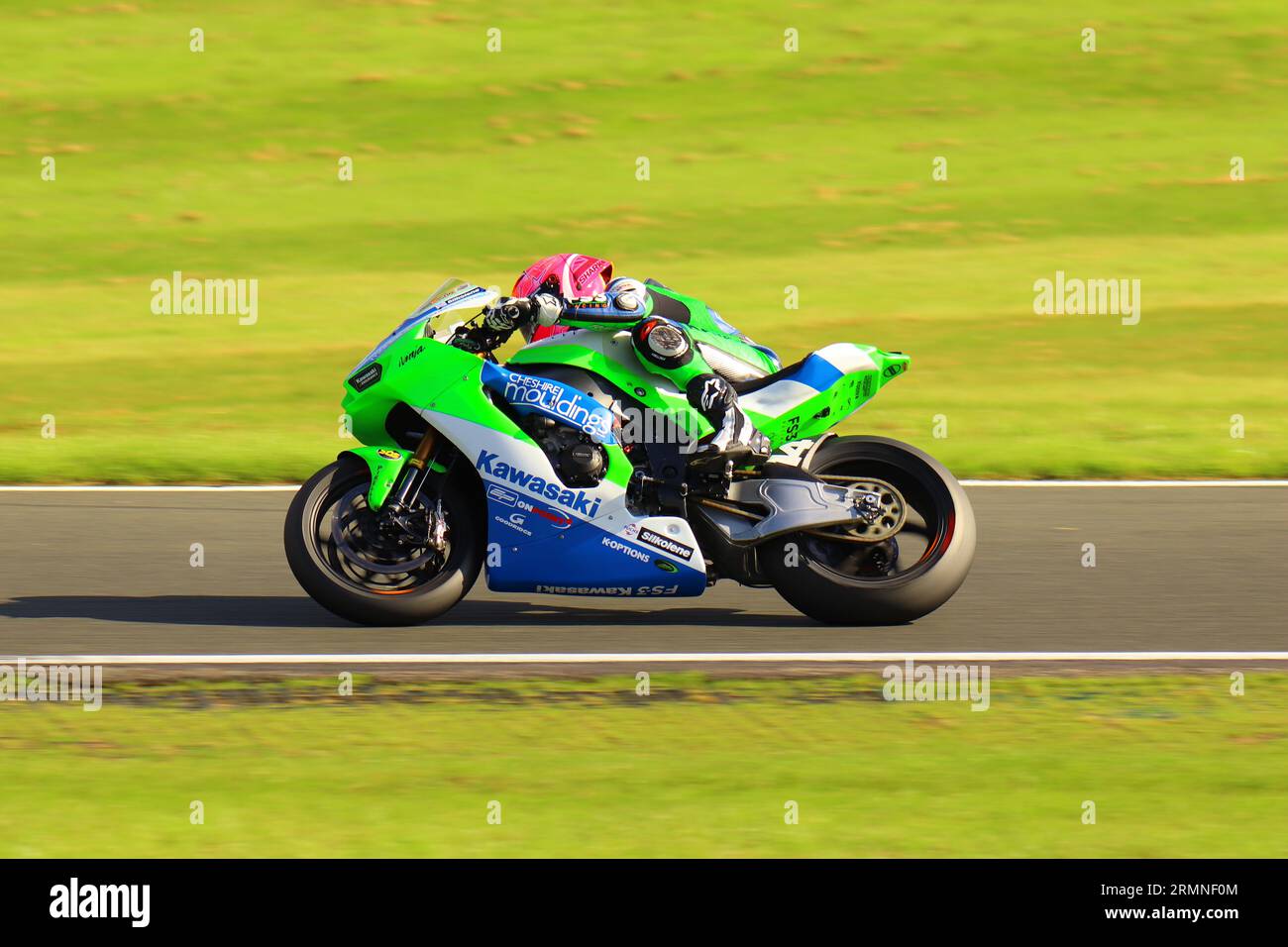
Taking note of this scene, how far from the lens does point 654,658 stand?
7.88 metres

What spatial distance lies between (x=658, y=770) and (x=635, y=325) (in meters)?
2.22

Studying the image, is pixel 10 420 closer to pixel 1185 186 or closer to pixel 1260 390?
pixel 1260 390

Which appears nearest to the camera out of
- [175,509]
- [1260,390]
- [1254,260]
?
[175,509]

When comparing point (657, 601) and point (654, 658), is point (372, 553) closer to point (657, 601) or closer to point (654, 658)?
point (654, 658)

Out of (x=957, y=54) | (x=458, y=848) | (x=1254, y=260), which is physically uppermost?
(x=957, y=54)

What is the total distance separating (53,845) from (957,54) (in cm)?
2349

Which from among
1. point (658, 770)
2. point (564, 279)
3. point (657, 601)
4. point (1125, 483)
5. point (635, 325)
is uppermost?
point (564, 279)

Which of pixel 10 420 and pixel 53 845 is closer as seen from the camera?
pixel 53 845

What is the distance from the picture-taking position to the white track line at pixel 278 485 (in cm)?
1184

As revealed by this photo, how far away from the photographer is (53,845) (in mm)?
5699

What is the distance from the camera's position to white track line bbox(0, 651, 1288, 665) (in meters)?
7.80

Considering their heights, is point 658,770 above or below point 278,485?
below

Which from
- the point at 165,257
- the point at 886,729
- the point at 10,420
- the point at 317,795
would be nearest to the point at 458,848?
the point at 317,795

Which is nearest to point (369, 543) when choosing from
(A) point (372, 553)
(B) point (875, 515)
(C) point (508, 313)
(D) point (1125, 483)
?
(A) point (372, 553)
